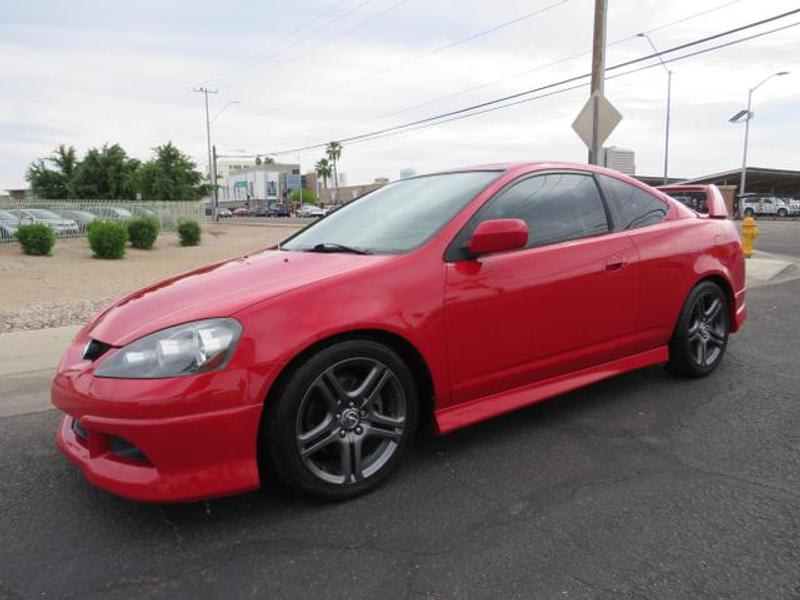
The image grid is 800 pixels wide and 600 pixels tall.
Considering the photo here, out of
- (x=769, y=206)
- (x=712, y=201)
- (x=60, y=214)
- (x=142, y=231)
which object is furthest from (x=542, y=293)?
(x=769, y=206)

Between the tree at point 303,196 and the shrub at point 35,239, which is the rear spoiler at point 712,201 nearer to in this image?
the shrub at point 35,239

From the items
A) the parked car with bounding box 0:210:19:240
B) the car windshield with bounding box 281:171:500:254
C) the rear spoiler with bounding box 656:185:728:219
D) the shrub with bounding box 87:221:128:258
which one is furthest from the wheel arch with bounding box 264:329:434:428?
the parked car with bounding box 0:210:19:240

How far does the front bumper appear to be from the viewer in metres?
2.41

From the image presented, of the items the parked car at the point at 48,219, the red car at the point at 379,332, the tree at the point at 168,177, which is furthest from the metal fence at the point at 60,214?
the red car at the point at 379,332

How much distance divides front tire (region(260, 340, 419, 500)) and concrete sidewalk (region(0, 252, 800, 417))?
8.64 feet

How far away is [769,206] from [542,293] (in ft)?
161

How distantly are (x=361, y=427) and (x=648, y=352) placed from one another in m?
2.20

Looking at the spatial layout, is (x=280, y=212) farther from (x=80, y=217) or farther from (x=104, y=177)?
(x=80, y=217)

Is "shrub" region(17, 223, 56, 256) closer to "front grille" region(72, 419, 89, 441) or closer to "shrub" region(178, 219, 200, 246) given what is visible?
"shrub" region(178, 219, 200, 246)

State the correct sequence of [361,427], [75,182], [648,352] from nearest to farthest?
[361,427] < [648,352] < [75,182]

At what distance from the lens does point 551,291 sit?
3432 millimetres

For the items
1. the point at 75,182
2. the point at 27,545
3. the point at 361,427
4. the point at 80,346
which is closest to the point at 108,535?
the point at 27,545

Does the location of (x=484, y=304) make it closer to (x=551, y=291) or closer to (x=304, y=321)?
(x=551, y=291)

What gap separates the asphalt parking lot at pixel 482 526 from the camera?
2.27 meters
